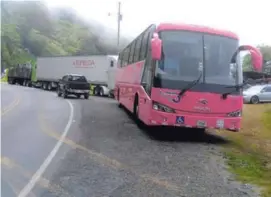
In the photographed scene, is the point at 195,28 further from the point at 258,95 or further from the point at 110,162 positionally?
the point at 258,95

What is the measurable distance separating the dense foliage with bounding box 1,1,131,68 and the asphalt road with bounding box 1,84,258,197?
204 ft

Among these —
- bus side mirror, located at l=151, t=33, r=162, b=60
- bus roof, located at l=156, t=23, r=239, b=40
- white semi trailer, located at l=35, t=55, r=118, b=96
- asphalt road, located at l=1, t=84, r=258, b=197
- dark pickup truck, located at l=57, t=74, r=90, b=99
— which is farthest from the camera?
white semi trailer, located at l=35, t=55, r=118, b=96

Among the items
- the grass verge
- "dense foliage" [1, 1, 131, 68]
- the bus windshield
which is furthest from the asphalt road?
"dense foliage" [1, 1, 131, 68]

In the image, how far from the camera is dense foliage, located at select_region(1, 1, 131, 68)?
271 ft

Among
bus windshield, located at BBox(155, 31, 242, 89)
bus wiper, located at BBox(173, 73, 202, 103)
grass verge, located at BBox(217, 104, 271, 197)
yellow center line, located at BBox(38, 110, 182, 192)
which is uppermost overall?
bus windshield, located at BBox(155, 31, 242, 89)

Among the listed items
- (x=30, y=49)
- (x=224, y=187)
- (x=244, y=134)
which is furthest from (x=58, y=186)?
(x=30, y=49)

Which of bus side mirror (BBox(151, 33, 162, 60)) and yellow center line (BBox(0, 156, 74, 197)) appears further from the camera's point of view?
bus side mirror (BBox(151, 33, 162, 60))

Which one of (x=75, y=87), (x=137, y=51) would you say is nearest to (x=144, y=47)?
(x=137, y=51)

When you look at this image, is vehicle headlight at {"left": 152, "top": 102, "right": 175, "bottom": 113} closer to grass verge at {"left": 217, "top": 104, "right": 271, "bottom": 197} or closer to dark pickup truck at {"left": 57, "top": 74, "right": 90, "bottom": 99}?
grass verge at {"left": 217, "top": 104, "right": 271, "bottom": 197}

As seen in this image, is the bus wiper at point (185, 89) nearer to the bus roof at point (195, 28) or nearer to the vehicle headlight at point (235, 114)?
the vehicle headlight at point (235, 114)

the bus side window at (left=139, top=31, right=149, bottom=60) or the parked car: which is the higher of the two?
the bus side window at (left=139, top=31, right=149, bottom=60)

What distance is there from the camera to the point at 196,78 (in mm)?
11875

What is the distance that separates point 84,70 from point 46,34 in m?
60.3

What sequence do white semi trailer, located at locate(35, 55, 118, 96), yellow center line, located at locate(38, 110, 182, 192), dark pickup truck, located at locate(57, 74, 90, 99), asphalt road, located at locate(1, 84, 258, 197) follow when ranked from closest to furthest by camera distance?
1. asphalt road, located at locate(1, 84, 258, 197)
2. yellow center line, located at locate(38, 110, 182, 192)
3. dark pickup truck, located at locate(57, 74, 90, 99)
4. white semi trailer, located at locate(35, 55, 118, 96)
